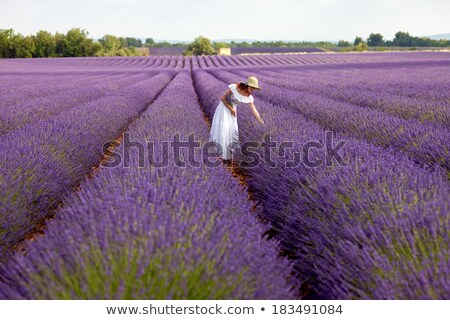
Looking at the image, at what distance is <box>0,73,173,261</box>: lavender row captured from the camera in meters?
2.62

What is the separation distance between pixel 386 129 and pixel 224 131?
73.5 inches

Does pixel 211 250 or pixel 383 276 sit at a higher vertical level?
pixel 211 250

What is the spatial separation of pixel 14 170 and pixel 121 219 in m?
1.65

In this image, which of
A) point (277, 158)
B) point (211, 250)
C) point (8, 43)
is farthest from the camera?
point (8, 43)

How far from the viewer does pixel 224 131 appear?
5082 mm

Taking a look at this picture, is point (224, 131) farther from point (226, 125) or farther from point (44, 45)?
point (44, 45)

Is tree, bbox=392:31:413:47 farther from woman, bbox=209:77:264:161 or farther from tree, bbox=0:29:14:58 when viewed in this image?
woman, bbox=209:77:264:161

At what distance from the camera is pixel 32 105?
7.04 metres

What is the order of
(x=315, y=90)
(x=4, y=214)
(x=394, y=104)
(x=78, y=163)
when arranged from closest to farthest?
1. (x=4, y=214)
2. (x=78, y=163)
3. (x=394, y=104)
4. (x=315, y=90)

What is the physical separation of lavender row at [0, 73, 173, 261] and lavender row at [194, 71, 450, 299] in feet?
5.40

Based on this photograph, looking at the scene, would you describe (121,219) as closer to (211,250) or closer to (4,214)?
(211,250)

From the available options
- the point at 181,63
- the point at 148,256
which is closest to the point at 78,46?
the point at 181,63
